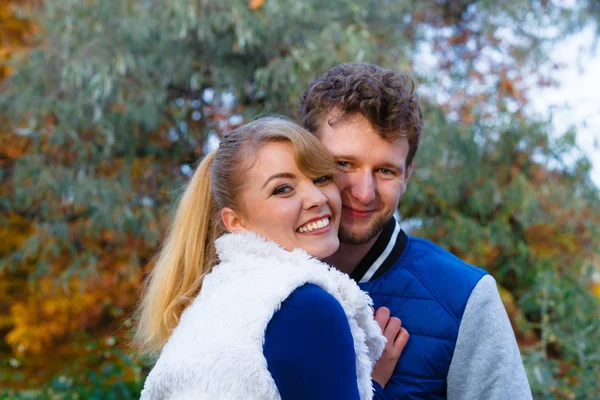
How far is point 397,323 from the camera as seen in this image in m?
2.01

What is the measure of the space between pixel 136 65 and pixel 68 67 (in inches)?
19.9

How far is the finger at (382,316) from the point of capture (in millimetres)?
2000

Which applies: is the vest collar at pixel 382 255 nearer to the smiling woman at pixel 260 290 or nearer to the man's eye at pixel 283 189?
the smiling woman at pixel 260 290

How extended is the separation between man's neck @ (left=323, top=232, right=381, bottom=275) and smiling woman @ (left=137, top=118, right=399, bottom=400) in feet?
0.69

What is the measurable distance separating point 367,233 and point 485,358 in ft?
1.69

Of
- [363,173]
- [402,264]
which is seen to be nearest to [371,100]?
[363,173]

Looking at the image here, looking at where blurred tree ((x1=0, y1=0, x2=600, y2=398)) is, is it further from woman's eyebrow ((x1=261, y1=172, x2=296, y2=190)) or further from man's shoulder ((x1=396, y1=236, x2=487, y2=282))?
woman's eyebrow ((x1=261, y1=172, x2=296, y2=190))

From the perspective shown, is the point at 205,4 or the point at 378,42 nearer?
the point at 205,4

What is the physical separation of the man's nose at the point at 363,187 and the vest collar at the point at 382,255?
152 mm

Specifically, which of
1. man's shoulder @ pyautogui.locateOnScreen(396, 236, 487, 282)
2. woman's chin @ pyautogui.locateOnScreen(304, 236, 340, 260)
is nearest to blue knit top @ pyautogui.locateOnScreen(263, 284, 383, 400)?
woman's chin @ pyautogui.locateOnScreen(304, 236, 340, 260)

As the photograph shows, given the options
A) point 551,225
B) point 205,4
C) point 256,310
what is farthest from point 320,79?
point 551,225

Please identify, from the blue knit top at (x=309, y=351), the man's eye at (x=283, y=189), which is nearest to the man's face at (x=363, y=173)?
the man's eye at (x=283, y=189)

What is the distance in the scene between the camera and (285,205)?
1.97m

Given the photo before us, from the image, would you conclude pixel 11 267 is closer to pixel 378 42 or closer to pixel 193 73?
pixel 193 73
